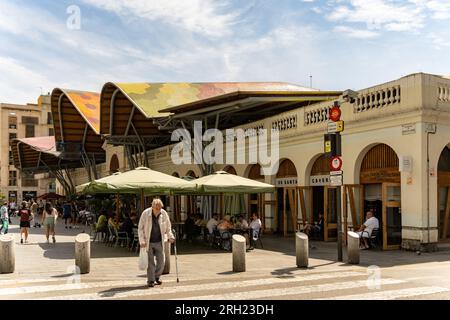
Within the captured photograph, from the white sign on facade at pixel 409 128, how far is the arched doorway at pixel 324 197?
4.10 m

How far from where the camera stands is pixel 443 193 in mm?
17625

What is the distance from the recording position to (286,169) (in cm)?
2306

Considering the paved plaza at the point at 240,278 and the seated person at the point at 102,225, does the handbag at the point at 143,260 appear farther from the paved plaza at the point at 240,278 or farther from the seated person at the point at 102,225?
the seated person at the point at 102,225

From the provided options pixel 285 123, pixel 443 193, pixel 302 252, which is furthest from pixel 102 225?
pixel 443 193

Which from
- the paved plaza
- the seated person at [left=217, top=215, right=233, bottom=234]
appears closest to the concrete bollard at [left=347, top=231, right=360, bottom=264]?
the paved plaza

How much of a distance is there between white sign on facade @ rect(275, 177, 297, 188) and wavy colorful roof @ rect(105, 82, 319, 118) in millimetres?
7733

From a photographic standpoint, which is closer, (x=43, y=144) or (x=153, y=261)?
(x=153, y=261)

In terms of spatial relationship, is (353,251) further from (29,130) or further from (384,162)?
(29,130)

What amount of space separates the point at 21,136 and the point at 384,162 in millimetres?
89964

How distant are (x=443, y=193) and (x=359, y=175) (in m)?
2.80

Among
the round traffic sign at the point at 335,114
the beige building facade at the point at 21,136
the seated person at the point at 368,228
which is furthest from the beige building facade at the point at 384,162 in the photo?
the beige building facade at the point at 21,136

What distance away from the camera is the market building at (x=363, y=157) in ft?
52.1
